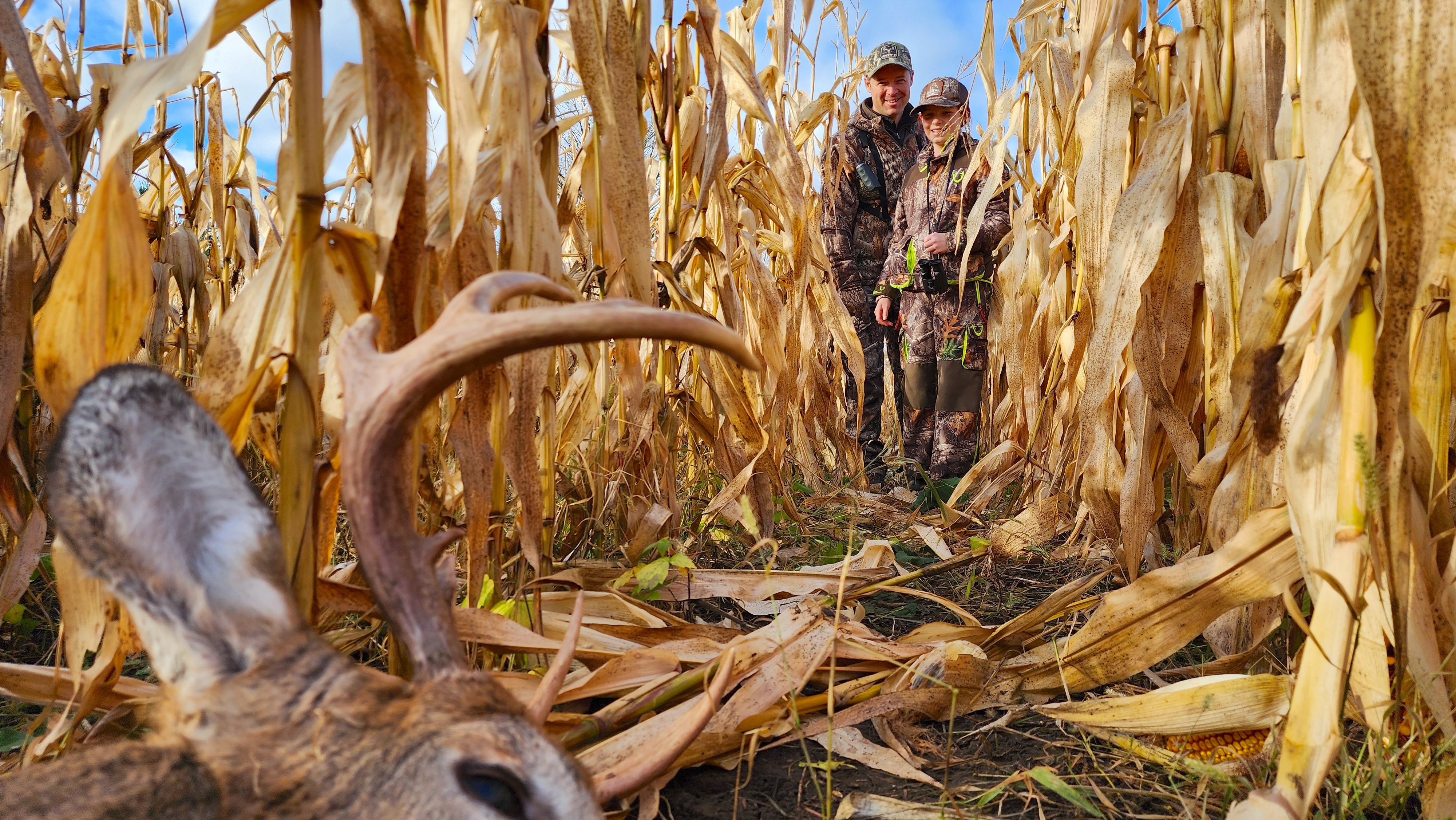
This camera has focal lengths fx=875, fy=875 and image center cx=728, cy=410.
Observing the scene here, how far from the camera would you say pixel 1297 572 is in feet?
4.81

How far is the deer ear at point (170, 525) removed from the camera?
826 millimetres

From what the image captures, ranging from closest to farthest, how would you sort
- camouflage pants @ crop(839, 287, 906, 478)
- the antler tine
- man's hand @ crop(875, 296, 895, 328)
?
1. the antler tine
2. man's hand @ crop(875, 296, 895, 328)
3. camouflage pants @ crop(839, 287, 906, 478)

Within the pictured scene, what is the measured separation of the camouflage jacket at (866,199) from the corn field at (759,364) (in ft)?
10.0

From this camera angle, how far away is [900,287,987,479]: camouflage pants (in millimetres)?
5223

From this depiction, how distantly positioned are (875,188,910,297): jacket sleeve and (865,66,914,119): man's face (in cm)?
64

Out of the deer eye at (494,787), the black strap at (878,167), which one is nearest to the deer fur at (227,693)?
the deer eye at (494,787)

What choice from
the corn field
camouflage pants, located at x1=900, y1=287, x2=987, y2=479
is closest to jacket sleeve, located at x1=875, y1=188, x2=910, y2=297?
camouflage pants, located at x1=900, y1=287, x2=987, y2=479

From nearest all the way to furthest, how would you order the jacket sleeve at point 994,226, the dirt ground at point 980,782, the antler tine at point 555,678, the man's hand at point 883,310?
the antler tine at point 555,678 < the dirt ground at point 980,782 < the jacket sleeve at point 994,226 < the man's hand at point 883,310

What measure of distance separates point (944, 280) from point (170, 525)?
16.0 feet

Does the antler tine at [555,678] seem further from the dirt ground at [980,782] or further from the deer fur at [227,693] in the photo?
the dirt ground at [980,782]

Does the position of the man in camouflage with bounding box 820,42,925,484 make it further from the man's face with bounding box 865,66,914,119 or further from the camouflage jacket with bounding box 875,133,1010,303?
the camouflage jacket with bounding box 875,133,1010,303

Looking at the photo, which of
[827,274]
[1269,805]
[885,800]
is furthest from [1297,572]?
[827,274]

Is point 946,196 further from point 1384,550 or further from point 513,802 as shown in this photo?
point 513,802

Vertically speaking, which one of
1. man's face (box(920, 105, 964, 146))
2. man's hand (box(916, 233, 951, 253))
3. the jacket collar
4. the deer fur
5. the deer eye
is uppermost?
man's face (box(920, 105, 964, 146))
